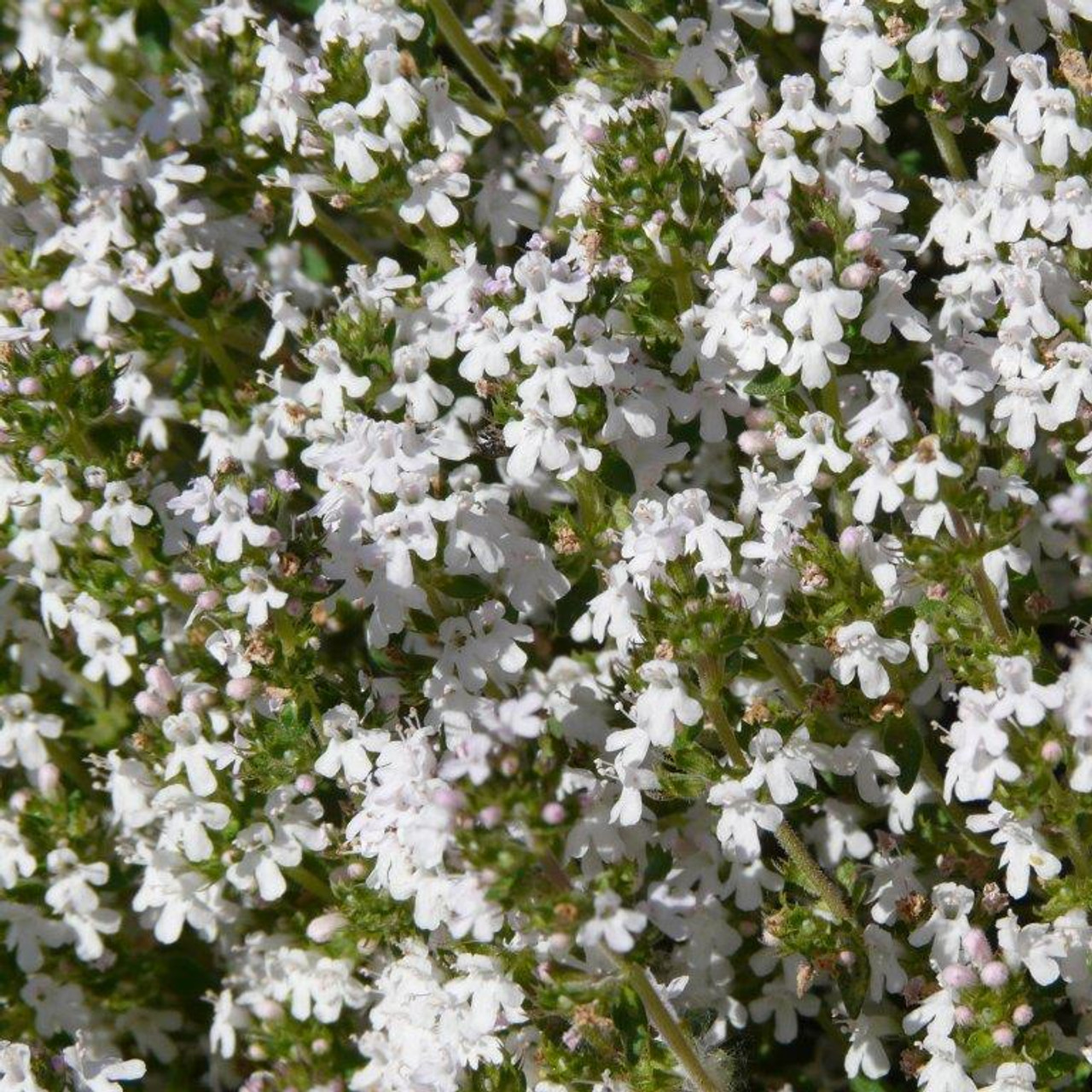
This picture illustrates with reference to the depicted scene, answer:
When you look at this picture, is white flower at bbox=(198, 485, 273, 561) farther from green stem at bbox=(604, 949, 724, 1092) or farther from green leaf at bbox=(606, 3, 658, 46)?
green leaf at bbox=(606, 3, 658, 46)

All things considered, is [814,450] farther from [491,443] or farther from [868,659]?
[491,443]

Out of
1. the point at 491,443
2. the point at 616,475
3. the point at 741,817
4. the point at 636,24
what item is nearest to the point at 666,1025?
the point at 741,817

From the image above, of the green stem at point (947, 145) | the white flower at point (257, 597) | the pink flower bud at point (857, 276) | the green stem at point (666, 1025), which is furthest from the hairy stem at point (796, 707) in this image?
the green stem at point (947, 145)

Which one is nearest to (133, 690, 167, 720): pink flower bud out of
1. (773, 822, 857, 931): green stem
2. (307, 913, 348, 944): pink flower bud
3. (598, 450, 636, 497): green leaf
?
(307, 913, 348, 944): pink flower bud

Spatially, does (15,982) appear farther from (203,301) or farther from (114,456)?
(203,301)

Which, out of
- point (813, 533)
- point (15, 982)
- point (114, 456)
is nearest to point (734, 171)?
point (813, 533)

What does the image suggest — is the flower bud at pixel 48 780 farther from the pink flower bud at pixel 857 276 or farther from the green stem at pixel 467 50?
the pink flower bud at pixel 857 276
